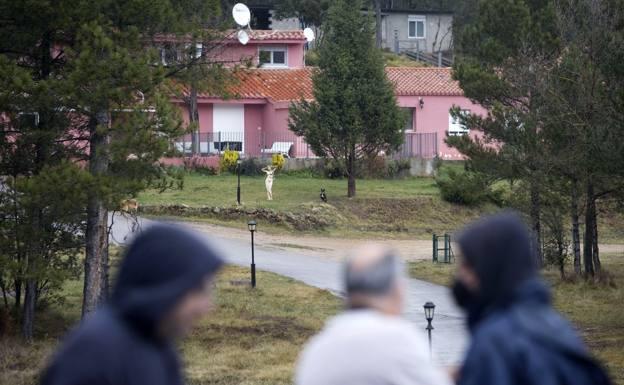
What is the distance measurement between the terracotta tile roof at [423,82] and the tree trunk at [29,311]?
34178 mm

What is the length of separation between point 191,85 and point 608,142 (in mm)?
8376

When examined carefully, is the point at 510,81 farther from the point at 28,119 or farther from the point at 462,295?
the point at 462,295

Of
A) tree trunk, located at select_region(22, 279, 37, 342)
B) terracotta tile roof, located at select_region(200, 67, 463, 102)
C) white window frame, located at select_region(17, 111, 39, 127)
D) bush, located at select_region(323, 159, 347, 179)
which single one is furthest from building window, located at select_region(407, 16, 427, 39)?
tree trunk, located at select_region(22, 279, 37, 342)

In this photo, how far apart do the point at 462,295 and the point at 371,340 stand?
1.98 feet

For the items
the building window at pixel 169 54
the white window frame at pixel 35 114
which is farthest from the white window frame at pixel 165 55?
the white window frame at pixel 35 114

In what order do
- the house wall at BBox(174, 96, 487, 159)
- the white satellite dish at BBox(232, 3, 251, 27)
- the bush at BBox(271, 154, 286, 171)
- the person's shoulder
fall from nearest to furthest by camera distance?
the person's shoulder < the white satellite dish at BBox(232, 3, 251, 27) < the bush at BBox(271, 154, 286, 171) < the house wall at BBox(174, 96, 487, 159)

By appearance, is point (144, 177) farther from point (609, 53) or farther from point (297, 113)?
point (297, 113)

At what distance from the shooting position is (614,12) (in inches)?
1014

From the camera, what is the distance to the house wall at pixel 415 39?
80.4 metres

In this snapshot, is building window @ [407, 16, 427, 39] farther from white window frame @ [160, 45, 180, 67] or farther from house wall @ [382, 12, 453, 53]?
white window frame @ [160, 45, 180, 67]

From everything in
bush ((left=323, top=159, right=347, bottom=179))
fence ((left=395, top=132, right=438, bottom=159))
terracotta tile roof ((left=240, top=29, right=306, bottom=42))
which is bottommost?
bush ((left=323, top=159, right=347, bottom=179))

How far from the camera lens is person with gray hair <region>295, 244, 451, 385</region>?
4.08m

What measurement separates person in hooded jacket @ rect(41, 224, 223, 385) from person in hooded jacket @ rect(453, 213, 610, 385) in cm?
101

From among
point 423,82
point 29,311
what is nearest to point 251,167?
point 423,82
